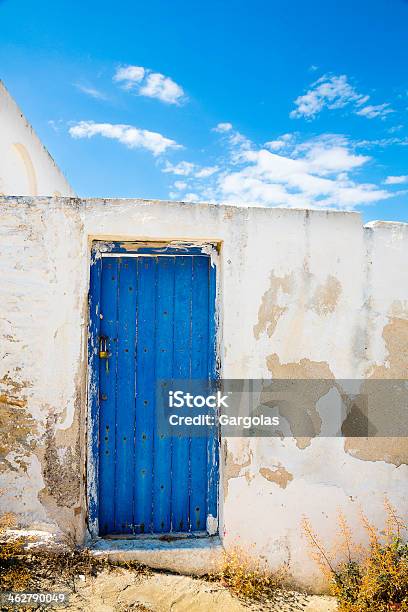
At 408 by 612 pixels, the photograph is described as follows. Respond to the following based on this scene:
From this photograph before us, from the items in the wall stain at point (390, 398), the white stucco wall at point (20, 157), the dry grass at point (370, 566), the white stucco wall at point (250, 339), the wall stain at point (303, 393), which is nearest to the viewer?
the dry grass at point (370, 566)

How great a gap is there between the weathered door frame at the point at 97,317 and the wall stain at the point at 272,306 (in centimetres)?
32

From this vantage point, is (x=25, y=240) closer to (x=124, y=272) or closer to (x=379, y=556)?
(x=124, y=272)

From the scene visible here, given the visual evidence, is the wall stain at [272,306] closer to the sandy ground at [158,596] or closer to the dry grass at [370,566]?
the dry grass at [370,566]

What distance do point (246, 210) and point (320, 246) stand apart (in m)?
0.64

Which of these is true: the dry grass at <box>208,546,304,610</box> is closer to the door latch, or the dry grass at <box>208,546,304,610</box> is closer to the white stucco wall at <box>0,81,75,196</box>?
the door latch

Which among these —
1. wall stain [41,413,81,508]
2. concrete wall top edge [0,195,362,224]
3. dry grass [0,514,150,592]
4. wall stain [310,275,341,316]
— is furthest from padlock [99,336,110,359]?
wall stain [310,275,341,316]

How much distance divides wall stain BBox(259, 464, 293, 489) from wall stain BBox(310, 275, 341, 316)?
1.22m

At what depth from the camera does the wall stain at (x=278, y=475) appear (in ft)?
11.0

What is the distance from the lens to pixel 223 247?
11.1 feet

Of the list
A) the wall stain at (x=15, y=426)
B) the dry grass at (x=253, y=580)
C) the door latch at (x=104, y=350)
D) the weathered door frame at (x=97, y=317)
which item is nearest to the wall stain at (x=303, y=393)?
the weathered door frame at (x=97, y=317)

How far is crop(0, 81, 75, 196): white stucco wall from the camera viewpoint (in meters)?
4.48

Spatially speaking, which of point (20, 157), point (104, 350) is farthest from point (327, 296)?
point (20, 157)

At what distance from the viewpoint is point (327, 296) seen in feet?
11.5

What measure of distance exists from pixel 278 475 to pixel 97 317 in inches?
71.1
